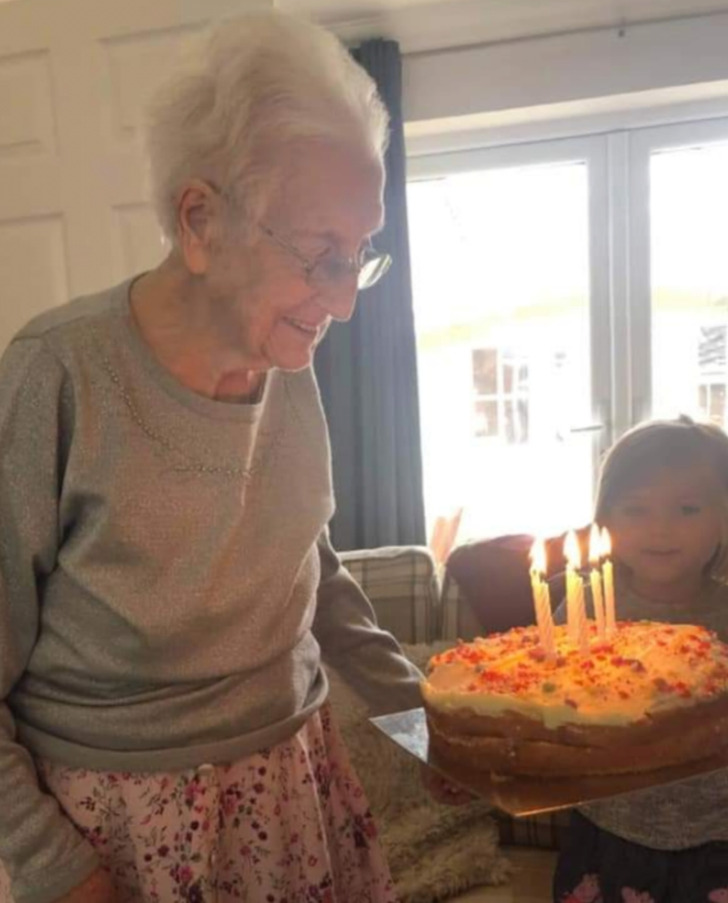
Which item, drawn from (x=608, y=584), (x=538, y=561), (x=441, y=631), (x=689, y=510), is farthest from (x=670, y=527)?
(x=441, y=631)

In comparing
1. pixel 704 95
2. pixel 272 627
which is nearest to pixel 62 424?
pixel 272 627

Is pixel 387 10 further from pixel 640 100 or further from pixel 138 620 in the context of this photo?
pixel 138 620

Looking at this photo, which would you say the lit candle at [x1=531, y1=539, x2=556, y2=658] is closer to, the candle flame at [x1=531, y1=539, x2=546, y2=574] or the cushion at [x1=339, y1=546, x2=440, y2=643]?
the candle flame at [x1=531, y1=539, x2=546, y2=574]

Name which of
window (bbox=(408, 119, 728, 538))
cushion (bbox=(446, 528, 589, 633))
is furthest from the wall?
cushion (bbox=(446, 528, 589, 633))

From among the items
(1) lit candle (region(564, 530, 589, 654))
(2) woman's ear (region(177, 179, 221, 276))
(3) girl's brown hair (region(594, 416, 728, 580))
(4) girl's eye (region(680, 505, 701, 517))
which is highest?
(2) woman's ear (region(177, 179, 221, 276))

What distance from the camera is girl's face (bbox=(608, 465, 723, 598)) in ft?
5.08

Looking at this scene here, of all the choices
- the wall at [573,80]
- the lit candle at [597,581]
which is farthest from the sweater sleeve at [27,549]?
the wall at [573,80]

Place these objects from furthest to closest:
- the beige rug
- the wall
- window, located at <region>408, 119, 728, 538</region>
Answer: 1. window, located at <region>408, 119, 728, 538</region>
2. the wall
3. the beige rug

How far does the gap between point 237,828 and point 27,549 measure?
0.38 m

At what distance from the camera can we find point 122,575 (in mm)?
937

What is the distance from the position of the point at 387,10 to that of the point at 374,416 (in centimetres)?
119

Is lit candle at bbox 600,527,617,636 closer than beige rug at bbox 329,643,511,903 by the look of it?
Yes

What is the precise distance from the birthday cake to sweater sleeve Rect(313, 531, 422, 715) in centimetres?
7

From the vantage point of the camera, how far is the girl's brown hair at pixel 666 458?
1599mm
